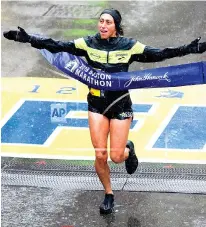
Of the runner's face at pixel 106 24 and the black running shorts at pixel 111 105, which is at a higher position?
the runner's face at pixel 106 24

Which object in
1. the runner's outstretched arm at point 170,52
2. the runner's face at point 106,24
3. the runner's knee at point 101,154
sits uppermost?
the runner's face at point 106,24

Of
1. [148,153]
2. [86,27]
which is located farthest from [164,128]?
[86,27]

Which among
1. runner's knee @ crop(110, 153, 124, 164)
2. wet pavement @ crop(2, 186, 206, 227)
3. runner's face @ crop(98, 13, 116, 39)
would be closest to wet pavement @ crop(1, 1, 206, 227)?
wet pavement @ crop(2, 186, 206, 227)

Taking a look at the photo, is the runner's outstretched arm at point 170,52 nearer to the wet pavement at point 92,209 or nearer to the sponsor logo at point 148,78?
the sponsor logo at point 148,78

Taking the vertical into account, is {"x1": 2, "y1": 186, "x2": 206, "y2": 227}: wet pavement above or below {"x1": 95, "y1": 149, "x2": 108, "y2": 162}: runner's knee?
below

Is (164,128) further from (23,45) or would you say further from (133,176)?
(23,45)

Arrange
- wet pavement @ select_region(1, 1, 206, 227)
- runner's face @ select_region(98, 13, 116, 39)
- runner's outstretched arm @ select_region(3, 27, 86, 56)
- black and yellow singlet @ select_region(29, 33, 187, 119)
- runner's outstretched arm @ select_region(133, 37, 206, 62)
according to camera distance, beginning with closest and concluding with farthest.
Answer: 1. runner's outstretched arm @ select_region(133, 37, 206, 62)
2. runner's face @ select_region(98, 13, 116, 39)
3. black and yellow singlet @ select_region(29, 33, 187, 119)
4. runner's outstretched arm @ select_region(3, 27, 86, 56)
5. wet pavement @ select_region(1, 1, 206, 227)

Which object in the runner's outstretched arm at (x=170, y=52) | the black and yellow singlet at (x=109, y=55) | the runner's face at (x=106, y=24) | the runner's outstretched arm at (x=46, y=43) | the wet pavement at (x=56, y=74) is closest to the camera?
the runner's outstretched arm at (x=170, y=52)

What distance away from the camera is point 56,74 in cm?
1358

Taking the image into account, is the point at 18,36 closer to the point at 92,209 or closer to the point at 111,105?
the point at 111,105

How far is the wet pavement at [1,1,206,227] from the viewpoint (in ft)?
30.7

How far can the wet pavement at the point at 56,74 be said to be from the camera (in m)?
9.36

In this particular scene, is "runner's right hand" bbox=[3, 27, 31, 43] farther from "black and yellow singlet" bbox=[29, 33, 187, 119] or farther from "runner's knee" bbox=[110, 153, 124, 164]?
"runner's knee" bbox=[110, 153, 124, 164]

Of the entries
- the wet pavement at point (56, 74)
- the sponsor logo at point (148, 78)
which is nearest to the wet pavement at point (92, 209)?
the wet pavement at point (56, 74)
